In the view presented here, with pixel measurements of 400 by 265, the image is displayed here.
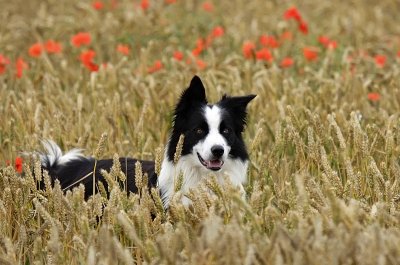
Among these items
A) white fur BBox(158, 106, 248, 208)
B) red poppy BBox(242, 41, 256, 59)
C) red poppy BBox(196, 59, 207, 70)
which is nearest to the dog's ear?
white fur BBox(158, 106, 248, 208)

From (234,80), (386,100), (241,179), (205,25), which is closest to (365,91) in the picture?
(386,100)

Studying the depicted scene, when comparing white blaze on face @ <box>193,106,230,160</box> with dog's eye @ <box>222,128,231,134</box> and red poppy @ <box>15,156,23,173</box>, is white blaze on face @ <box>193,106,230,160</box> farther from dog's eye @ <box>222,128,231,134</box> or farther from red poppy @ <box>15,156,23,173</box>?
red poppy @ <box>15,156,23,173</box>

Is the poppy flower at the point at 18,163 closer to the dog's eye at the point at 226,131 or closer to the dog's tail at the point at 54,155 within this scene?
the dog's tail at the point at 54,155

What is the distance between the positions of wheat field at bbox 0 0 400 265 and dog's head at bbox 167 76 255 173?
0.21 meters

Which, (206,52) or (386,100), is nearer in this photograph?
(386,100)

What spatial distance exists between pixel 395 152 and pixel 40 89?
407cm

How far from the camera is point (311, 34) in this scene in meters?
10.9

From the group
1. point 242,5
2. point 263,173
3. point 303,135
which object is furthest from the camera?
point 242,5

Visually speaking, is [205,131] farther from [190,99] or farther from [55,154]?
[55,154]

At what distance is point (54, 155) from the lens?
19.8 ft

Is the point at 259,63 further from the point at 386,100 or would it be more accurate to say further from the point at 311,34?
the point at 311,34

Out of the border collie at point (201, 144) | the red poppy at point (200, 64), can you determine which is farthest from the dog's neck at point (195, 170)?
the red poppy at point (200, 64)

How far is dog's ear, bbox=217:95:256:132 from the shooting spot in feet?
17.8

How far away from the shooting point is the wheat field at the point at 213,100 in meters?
3.40
